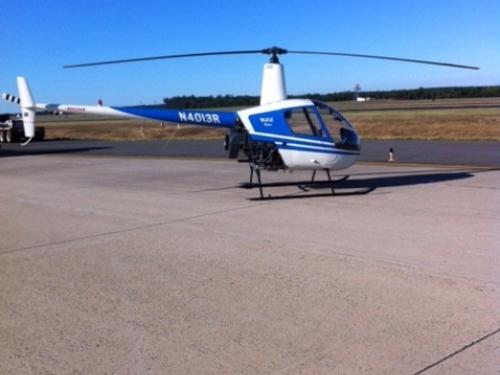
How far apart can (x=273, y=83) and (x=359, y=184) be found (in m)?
3.24

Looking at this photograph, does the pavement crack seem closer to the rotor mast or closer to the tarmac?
the tarmac

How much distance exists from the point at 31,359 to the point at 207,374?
1391 mm

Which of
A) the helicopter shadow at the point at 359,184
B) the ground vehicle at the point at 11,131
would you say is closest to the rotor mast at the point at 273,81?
the helicopter shadow at the point at 359,184

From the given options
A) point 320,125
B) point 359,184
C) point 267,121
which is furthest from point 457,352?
point 359,184

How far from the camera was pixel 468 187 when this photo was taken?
13.3m

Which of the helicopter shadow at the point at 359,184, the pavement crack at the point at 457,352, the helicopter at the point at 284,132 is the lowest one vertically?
the pavement crack at the point at 457,352

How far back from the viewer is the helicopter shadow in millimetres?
13156

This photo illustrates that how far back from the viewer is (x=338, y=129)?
13.1 meters

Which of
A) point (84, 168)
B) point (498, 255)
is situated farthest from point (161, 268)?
point (84, 168)

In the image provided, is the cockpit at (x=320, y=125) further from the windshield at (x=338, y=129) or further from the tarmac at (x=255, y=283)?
the tarmac at (x=255, y=283)

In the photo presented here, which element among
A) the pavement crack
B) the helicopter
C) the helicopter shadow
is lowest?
the pavement crack

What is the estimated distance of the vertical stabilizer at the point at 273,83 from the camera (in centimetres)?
1337

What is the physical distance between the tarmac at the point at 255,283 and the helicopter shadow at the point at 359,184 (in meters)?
0.18

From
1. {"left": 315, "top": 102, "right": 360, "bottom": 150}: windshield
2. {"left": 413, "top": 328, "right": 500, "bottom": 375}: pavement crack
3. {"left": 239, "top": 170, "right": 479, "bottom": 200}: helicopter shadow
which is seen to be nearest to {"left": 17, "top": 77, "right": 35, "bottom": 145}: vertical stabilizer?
{"left": 239, "top": 170, "right": 479, "bottom": 200}: helicopter shadow
